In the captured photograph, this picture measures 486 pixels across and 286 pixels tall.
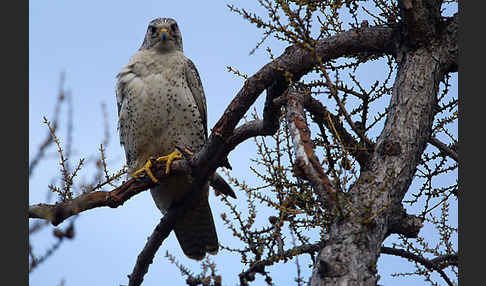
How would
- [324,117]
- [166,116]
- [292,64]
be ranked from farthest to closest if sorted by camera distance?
[166,116] < [292,64] < [324,117]

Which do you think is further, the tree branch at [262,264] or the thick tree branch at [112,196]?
the thick tree branch at [112,196]

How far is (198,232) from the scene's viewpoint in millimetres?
5203

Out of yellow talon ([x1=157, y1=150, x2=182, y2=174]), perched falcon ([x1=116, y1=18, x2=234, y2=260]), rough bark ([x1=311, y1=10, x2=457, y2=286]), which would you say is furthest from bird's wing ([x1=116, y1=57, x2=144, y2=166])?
rough bark ([x1=311, y1=10, x2=457, y2=286])

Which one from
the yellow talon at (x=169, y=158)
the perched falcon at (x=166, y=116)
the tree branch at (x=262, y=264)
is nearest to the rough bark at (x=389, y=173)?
the tree branch at (x=262, y=264)

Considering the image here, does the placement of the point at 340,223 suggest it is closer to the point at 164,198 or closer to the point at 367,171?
the point at 367,171

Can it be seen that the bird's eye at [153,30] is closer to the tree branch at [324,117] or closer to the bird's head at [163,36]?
the bird's head at [163,36]

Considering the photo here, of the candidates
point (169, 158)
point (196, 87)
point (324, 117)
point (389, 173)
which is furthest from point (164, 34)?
point (389, 173)

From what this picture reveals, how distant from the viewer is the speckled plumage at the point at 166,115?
4.66 metres

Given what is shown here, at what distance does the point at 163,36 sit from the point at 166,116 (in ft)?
2.95

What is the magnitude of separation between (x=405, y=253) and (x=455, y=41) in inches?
57.6

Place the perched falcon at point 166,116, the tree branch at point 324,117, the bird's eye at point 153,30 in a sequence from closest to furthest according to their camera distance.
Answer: the tree branch at point 324,117, the perched falcon at point 166,116, the bird's eye at point 153,30

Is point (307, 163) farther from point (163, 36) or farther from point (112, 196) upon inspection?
point (163, 36)

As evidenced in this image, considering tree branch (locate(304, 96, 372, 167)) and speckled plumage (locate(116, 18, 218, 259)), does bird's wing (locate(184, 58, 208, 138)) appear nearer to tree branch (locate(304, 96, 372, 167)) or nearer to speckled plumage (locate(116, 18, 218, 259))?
speckled plumage (locate(116, 18, 218, 259))

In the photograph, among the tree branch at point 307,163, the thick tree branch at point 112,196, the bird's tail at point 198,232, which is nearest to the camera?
the tree branch at point 307,163
